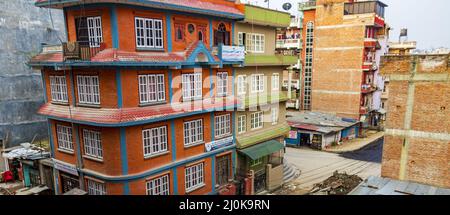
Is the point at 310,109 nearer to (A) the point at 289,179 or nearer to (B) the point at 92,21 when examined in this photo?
(A) the point at 289,179

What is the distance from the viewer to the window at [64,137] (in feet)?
66.7

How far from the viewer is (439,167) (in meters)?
14.7

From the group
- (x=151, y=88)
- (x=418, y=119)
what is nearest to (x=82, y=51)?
(x=151, y=88)

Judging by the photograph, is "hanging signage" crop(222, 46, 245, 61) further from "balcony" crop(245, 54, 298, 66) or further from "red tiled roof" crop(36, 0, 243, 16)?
"red tiled roof" crop(36, 0, 243, 16)

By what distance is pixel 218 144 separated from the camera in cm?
2289

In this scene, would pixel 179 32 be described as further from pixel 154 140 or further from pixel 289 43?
pixel 289 43

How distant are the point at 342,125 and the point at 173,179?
101 feet

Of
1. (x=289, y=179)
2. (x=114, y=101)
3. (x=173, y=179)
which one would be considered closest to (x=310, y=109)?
(x=289, y=179)

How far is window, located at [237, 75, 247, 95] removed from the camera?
81.8ft

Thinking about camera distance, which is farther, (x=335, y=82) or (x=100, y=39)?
(x=335, y=82)

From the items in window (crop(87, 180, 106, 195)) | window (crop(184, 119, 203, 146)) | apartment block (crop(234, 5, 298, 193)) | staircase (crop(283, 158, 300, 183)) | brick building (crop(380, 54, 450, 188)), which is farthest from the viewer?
staircase (crop(283, 158, 300, 183))

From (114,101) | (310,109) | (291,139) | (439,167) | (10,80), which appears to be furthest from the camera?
(310,109)

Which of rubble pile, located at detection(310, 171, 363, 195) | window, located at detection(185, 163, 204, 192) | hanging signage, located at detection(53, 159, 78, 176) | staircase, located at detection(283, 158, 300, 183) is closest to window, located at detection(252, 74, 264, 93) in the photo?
window, located at detection(185, 163, 204, 192)

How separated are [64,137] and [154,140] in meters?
7.05
